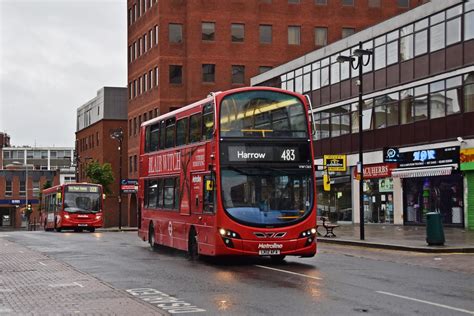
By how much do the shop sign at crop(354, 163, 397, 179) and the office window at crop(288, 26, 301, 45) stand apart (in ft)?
93.1

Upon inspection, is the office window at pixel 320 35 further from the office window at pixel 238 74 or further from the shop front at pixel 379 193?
the shop front at pixel 379 193

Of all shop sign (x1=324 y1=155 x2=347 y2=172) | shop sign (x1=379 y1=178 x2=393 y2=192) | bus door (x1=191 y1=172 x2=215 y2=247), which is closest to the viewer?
bus door (x1=191 y1=172 x2=215 y2=247)

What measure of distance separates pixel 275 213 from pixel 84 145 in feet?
282

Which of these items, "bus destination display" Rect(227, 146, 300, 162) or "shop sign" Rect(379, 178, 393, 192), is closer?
"bus destination display" Rect(227, 146, 300, 162)

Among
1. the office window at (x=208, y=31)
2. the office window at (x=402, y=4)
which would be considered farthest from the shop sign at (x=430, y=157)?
the office window at (x=402, y=4)

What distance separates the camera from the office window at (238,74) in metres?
70.1

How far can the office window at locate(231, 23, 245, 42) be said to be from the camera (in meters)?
70.2

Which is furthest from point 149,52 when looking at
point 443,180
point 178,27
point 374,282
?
point 374,282

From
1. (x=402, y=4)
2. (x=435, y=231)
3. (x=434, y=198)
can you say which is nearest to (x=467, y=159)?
(x=434, y=198)

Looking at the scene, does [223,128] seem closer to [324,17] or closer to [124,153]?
[324,17]

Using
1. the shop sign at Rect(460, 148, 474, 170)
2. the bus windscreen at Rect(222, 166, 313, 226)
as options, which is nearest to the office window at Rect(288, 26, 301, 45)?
the shop sign at Rect(460, 148, 474, 170)

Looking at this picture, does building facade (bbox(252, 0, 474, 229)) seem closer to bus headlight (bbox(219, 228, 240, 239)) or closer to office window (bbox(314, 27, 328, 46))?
bus headlight (bbox(219, 228, 240, 239))

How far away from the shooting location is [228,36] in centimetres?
6994

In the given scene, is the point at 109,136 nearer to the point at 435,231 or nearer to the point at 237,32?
the point at 237,32
